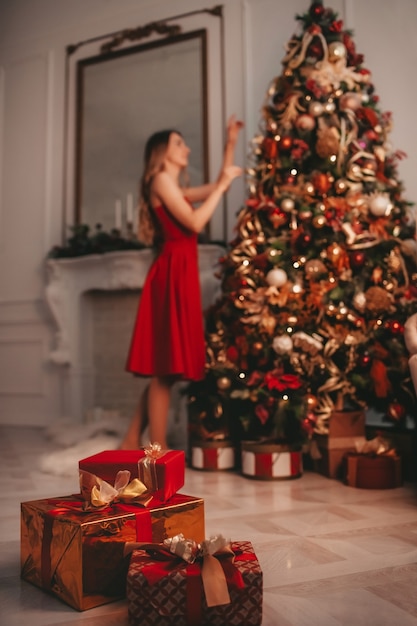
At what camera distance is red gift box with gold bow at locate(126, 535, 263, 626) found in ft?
3.97

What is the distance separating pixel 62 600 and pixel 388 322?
2.02m

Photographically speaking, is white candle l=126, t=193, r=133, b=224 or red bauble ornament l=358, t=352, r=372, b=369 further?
white candle l=126, t=193, r=133, b=224

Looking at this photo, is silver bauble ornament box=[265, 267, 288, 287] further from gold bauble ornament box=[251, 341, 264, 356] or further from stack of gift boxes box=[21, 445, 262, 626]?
stack of gift boxes box=[21, 445, 262, 626]

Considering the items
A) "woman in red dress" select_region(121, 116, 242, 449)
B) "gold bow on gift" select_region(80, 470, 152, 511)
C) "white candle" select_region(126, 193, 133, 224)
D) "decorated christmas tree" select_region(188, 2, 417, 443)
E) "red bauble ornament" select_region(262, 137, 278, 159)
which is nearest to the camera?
A: "gold bow on gift" select_region(80, 470, 152, 511)

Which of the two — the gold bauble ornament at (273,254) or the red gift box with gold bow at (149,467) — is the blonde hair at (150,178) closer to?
the gold bauble ornament at (273,254)

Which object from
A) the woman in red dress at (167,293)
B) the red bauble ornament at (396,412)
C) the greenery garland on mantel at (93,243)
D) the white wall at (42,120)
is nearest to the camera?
the red bauble ornament at (396,412)

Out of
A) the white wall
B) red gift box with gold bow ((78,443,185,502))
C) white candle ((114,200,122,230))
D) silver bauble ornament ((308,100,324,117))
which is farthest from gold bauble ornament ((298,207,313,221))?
white candle ((114,200,122,230))

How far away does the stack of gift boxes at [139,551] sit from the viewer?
122 cm

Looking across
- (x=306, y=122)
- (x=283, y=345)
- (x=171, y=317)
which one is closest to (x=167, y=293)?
(x=171, y=317)

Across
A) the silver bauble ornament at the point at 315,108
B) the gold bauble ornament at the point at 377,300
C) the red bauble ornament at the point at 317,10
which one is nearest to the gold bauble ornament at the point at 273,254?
the gold bauble ornament at the point at 377,300

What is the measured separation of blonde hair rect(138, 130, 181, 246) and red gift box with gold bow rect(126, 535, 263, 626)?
2327mm

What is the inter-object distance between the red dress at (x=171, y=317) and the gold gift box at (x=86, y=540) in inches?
63.0

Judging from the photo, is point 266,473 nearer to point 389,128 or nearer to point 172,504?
point 172,504

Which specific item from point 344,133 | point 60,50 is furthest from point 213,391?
point 60,50
